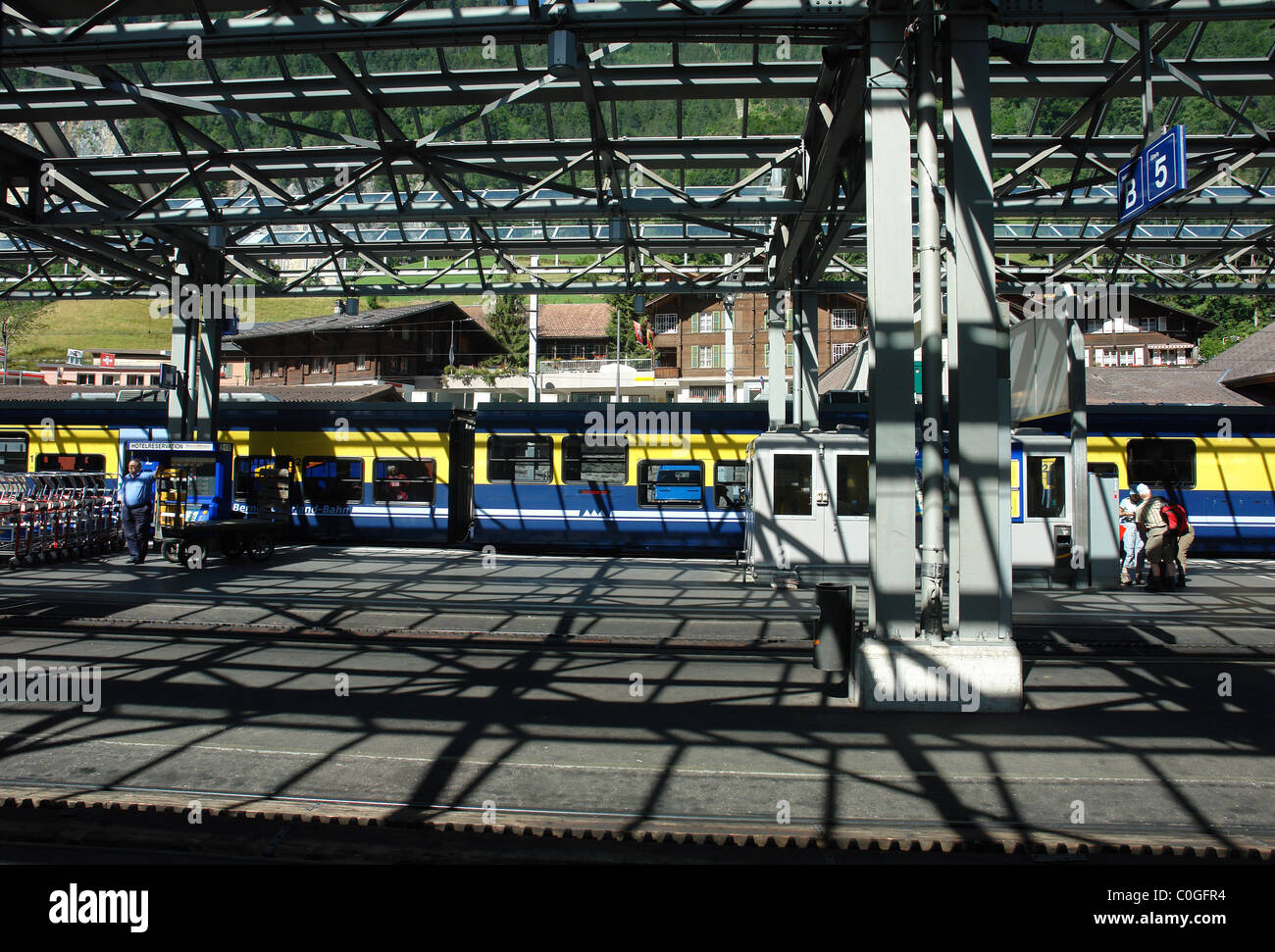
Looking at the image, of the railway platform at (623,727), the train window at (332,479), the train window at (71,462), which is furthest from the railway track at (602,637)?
the train window at (71,462)

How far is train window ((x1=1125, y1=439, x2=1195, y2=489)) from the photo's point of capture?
19.9 meters

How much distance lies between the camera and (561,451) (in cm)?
2014

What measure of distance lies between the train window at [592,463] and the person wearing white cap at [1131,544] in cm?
1053

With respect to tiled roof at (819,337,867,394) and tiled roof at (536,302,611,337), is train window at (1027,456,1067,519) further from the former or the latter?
tiled roof at (536,302,611,337)

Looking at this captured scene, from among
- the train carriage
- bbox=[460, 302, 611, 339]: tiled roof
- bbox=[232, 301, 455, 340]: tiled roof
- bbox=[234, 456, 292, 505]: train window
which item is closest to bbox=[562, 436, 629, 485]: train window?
bbox=[234, 456, 292, 505]: train window

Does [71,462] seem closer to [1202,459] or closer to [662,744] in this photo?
[662,744]

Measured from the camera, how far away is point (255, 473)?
21.4 m

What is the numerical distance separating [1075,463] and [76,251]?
71.6 ft

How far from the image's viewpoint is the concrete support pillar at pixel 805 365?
18422 mm

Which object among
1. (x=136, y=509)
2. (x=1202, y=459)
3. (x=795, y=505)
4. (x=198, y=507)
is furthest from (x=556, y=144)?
(x=1202, y=459)

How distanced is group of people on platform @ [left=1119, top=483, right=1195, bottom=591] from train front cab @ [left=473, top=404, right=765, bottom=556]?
7.91m

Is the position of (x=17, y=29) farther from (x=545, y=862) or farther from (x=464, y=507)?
(x=464, y=507)

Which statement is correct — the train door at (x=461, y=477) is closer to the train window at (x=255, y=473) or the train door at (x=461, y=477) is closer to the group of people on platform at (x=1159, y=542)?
the train window at (x=255, y=473)
